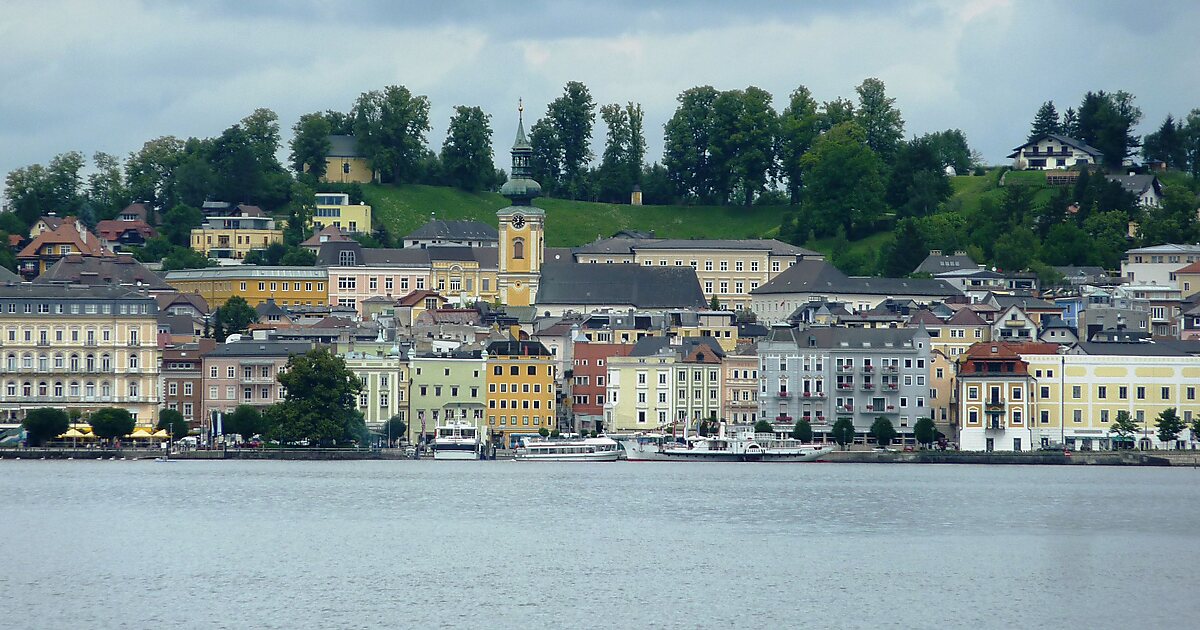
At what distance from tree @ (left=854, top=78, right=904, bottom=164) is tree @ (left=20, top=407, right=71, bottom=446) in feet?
233

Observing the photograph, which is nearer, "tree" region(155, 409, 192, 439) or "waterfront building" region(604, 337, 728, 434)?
"tree" region(155, 409, 192, 439)

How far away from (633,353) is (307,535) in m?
48.7

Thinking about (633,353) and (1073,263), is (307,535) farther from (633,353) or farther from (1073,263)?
(1073,263)

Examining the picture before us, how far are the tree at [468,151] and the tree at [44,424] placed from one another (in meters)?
60.8

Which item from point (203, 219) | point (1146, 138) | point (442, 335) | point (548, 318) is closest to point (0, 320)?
point (442, 335)

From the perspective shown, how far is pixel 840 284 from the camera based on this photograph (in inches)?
4941

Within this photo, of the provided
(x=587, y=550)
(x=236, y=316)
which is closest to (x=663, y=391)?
(x=236, y=316)

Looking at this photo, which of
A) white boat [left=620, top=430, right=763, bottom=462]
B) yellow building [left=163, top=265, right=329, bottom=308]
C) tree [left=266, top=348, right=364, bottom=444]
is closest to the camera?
tree [left=266, top=348, right=364, bottom=444]

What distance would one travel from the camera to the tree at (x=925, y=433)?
3821 inches

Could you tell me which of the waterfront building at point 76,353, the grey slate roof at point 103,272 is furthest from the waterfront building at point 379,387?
the grey slate roof at point 103,272

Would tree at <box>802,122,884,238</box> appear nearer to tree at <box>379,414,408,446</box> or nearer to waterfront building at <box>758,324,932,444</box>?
waterfront building at <box>758,324,932,444</box>

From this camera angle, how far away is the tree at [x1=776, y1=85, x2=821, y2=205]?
494 feet

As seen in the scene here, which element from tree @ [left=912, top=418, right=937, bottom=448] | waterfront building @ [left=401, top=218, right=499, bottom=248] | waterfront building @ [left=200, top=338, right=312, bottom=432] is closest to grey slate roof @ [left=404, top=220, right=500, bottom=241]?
waterfront building @ [left=401, top=218, right=499, bottom=248]

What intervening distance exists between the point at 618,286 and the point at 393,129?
2631cm
